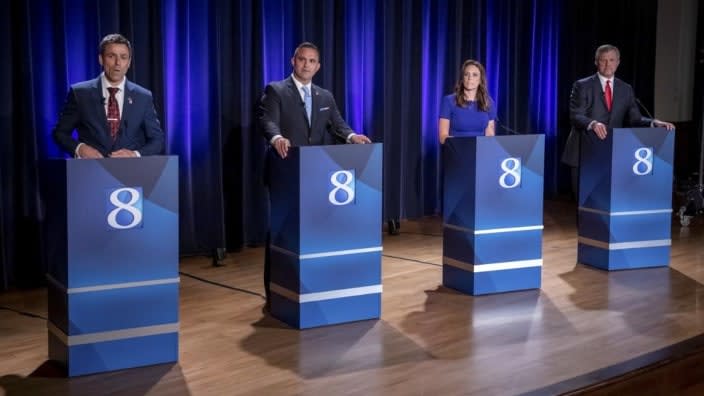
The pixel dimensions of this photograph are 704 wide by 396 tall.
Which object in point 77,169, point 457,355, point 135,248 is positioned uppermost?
point 77,169

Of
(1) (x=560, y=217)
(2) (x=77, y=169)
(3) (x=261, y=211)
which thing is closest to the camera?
(2) (x=77, y=169)

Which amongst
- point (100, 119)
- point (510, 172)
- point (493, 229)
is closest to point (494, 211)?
point (493, 229)

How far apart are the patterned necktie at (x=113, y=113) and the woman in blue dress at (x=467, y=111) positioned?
2157 millimetres

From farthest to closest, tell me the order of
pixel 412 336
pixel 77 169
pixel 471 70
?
1. pixel 471 70
2. pixel 412 336
3. pixel 77 169

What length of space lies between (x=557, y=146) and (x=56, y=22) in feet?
19.3

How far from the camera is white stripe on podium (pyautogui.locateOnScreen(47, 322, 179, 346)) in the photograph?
12.1ft

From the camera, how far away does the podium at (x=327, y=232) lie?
4371mm

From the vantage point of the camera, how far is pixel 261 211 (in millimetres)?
6836

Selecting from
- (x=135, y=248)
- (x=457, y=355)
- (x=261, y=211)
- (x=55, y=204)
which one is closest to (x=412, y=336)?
(x=457, y=355)

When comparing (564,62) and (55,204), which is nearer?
(55,204)

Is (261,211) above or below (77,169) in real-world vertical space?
below

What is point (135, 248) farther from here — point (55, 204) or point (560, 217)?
point (560, 217)

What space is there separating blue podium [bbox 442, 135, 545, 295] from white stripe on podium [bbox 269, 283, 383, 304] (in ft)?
2.70

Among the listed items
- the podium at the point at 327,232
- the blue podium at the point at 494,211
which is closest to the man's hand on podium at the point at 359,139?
the podium at the point at 327,232
